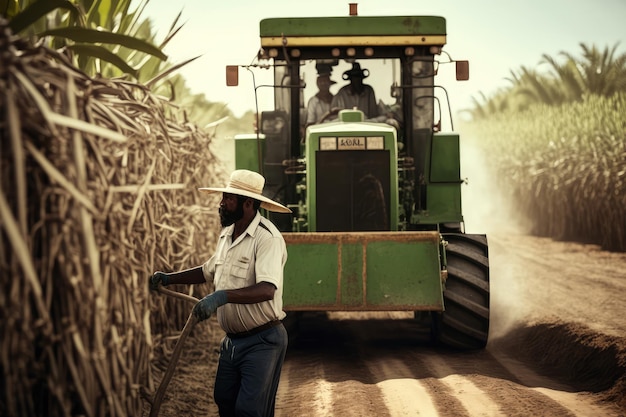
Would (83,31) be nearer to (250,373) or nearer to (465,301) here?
(250,373)

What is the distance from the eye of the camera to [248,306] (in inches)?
195

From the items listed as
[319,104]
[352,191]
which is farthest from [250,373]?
[319,104]

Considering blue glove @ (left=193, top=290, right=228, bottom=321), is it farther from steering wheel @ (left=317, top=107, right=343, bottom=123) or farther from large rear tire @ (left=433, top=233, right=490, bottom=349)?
steering wheel @ (left=317, top=107, right=343, bottom=123)

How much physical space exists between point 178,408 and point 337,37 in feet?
14.0

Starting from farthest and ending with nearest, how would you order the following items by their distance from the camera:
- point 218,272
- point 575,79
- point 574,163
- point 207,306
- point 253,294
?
point 575,79
point 574,163
point 218,272
point 253,294
point 207,306

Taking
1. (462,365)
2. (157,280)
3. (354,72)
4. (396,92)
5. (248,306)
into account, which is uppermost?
(354,72)

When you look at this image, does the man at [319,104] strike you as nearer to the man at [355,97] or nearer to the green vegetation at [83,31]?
the man at [355,97]

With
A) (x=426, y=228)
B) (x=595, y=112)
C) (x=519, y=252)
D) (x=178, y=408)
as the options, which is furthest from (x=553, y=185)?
(x=178, y=408)

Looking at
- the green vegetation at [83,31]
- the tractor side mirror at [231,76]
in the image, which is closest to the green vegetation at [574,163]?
the tractor side mirror at [231,76]

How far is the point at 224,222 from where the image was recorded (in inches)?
205

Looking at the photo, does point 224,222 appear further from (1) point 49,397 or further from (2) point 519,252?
(2) point 519,252

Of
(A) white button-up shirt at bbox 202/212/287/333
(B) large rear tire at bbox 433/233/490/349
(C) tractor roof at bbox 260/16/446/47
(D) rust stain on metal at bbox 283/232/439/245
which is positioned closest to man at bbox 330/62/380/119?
(C) tractor roof at bbox 260/16/446/47

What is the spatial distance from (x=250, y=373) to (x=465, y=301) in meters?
3.67

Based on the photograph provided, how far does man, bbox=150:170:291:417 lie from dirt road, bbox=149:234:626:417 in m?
1.41
